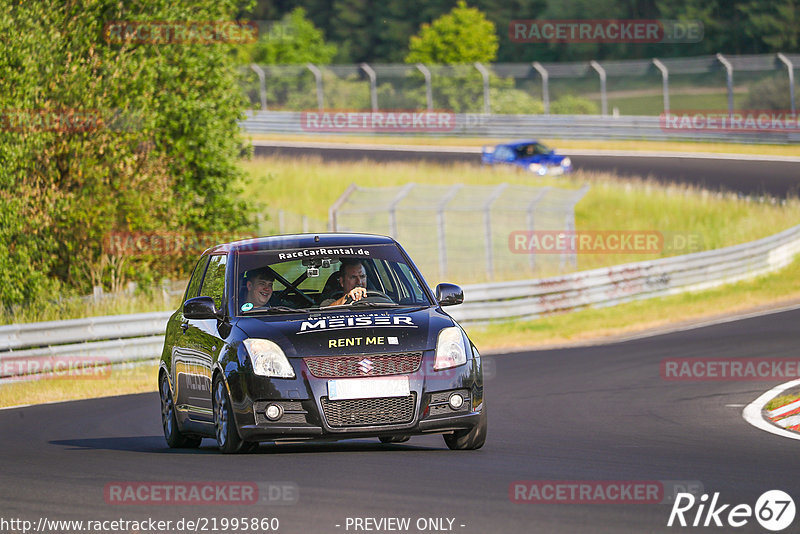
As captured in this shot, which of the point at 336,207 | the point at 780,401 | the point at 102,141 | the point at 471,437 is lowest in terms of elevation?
the point at 336,207

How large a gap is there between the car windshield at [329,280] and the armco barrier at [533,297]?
8673mm

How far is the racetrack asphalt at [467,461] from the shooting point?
275 inches

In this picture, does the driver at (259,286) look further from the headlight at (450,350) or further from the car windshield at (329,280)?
the headlight at (450,350)

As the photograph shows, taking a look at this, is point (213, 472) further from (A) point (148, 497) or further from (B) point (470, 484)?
(B) point (470, 484)

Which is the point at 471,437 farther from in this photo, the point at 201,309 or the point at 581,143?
the point at 581,143

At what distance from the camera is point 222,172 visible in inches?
1078

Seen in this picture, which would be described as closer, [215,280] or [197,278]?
[215,280]

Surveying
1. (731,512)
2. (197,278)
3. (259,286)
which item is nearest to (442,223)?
(197,278)

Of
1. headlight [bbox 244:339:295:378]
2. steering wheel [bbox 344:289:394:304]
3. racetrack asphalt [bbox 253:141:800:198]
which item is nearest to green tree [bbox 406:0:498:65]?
racetrack asphalt [bbox 253:141:800:198]

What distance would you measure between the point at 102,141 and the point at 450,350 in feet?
54.5

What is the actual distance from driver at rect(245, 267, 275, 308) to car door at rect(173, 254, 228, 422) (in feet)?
0.82

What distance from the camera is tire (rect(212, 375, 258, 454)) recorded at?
936cm

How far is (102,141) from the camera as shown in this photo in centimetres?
2473

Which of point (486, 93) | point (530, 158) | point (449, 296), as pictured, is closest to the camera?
point (449, 296)
